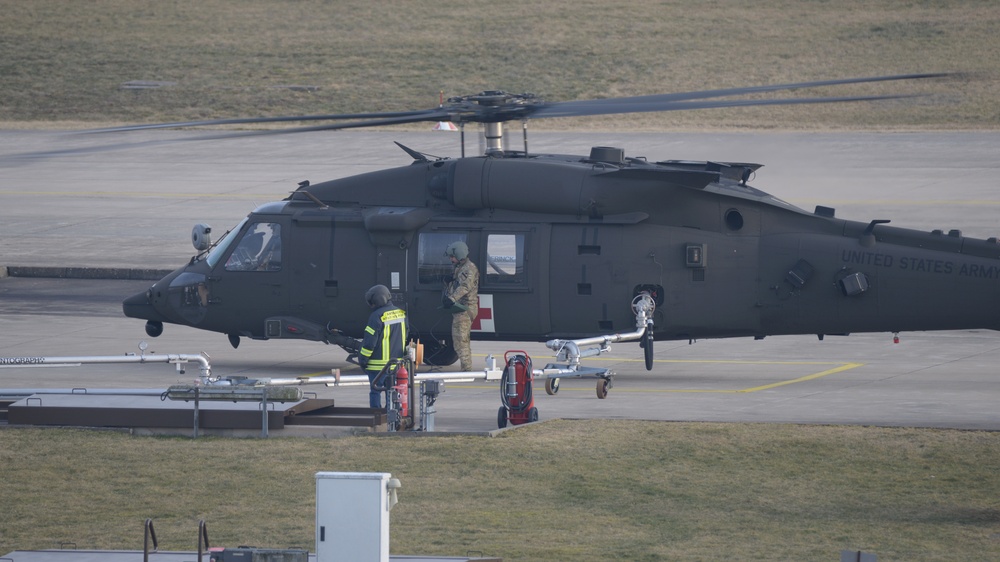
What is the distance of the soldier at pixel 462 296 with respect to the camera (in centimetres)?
1862

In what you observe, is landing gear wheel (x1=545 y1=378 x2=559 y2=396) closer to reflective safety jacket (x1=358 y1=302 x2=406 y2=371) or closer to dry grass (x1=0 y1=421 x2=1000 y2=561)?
dry grass (x1=0 y1=421 x2=1000 y2=561)

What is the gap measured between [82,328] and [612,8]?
4726 centimetres

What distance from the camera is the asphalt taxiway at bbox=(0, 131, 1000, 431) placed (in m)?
18.0

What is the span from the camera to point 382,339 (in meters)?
16.4

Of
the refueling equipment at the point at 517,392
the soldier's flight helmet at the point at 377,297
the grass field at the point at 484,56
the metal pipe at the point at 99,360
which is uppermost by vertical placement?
the grass field at the point at 484,56

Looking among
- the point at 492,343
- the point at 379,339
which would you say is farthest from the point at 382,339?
the point at 492,343

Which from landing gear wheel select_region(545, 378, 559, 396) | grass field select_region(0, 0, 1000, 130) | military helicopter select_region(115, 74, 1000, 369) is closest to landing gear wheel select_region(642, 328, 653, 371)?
military helicopter select_region(115, 74, 1000, 369)

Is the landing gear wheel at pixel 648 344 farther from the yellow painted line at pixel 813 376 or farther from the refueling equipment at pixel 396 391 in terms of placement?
the refueling equipment at pixel 396 391

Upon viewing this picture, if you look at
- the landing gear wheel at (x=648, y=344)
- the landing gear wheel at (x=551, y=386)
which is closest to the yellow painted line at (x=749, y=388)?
the landing gear wheel at (x=648, y=344)

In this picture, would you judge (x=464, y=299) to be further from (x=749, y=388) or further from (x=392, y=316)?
(x=749, y=388)

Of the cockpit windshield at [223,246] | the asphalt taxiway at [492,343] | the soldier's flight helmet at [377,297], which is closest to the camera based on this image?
the soldier's flight helmet at [377,297]

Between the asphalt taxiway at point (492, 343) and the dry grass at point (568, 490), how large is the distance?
1.69 metres

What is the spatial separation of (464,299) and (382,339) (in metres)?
2.54

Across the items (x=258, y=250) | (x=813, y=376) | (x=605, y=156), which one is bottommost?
(x=813, y=376)
